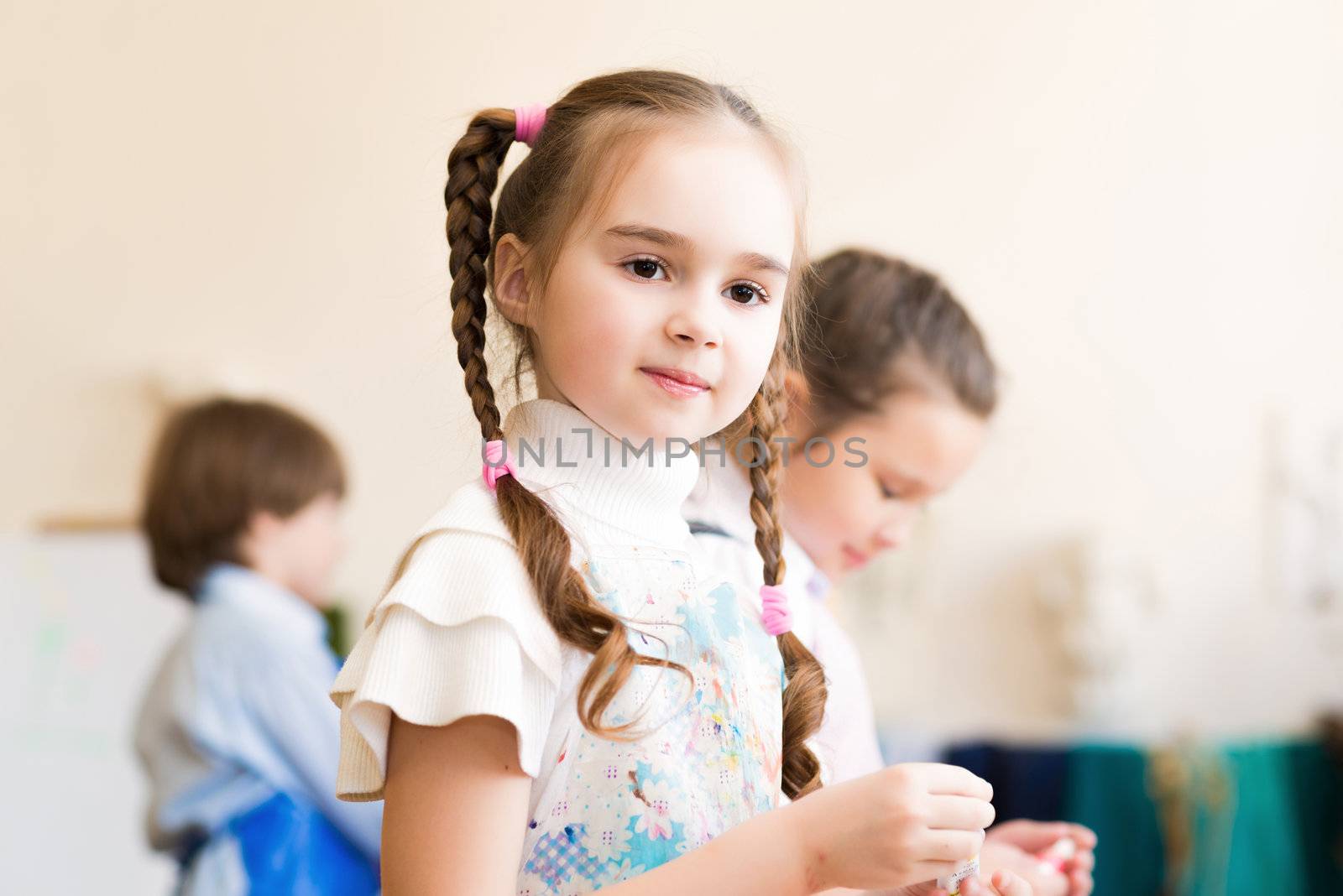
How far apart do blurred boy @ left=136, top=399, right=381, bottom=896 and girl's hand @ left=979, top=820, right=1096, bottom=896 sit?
34.9 inches

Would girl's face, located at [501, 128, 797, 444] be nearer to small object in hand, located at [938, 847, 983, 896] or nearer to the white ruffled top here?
the white ruffled top

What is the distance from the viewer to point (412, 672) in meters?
0.65

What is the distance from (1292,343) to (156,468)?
2.07 m

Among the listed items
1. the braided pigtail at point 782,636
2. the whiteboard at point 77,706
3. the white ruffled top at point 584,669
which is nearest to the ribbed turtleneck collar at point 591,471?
the white ruffled top at point 584,669

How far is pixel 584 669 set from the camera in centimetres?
70

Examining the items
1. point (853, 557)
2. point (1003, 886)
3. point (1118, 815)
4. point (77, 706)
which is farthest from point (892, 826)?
point (77, 706)

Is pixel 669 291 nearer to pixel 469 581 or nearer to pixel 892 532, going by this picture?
pixel 469 581

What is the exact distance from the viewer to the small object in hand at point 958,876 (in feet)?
2.22

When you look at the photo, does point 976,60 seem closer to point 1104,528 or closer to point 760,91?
point 1104,528

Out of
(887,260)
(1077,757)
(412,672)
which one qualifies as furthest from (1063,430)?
(412,672)

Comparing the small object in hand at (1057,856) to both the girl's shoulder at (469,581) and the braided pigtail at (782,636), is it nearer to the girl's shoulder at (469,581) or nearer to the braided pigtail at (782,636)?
the braided pigtail at (782,636)

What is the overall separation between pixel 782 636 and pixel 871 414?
442mm

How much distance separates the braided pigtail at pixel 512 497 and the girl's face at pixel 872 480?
0.48 metres

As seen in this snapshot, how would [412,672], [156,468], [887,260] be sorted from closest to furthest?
[412,672]
[887,260]
[156,468]
